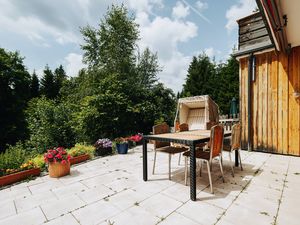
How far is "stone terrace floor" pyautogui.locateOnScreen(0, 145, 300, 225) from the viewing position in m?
1.91

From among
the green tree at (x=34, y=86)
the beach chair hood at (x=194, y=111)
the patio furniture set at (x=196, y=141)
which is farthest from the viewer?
the green tree at (x=34, y=86)

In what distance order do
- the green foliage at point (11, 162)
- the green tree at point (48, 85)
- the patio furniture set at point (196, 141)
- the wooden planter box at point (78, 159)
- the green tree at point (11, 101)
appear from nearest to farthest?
the patio furniture set at point (196, 141) → the green foliage at point (11, 162) → the wooden planter box at point (78, 159) → the green tree at point (11, 101) → the green tree at point (48, 85)

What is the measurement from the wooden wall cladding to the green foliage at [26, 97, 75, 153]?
6467 millimetres

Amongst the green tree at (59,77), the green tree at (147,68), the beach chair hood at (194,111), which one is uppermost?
the green tree at (59,77)

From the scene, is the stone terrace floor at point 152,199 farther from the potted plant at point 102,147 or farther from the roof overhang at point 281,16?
the roof overhang at point 281,16

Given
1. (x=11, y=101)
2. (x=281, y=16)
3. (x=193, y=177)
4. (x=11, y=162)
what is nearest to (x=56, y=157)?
(x=11, y=162)

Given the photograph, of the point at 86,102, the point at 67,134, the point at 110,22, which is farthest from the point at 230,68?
the point at 67,134

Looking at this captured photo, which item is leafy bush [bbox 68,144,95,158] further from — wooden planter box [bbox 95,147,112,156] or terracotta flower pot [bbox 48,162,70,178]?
terracotta flower pot [bbox 48,162,70,178]

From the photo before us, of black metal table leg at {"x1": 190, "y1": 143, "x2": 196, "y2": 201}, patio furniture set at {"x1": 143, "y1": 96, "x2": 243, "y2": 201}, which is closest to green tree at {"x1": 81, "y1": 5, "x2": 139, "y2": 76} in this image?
patio furniture set at {"x1": 143, "y1": 96, "x2": 243, "y2": 201}

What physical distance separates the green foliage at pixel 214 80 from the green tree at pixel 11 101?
1497 cm

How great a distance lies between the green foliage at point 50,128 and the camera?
6.63m

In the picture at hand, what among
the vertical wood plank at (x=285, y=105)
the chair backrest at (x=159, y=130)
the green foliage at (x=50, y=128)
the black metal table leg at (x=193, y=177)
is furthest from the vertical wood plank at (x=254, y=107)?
the green foliage at (x=50, y=128)

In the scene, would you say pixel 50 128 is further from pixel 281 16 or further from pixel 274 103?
pixel 274 103

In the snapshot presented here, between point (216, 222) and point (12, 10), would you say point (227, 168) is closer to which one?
point (216, 222)
